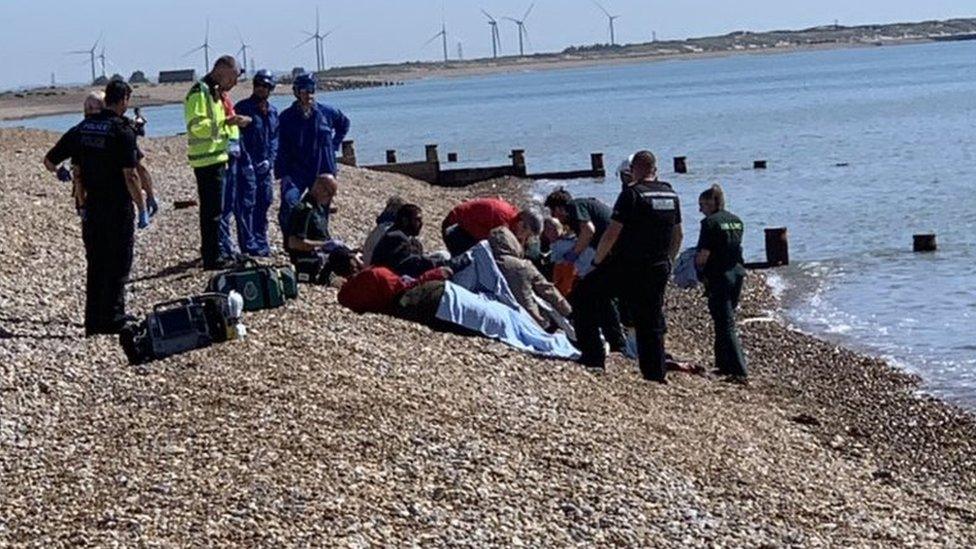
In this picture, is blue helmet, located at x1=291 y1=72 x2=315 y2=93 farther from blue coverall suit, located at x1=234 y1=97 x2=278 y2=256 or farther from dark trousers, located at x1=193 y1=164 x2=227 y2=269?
dark trousers, located at x1=193 y1=164 x2=227 y2=269

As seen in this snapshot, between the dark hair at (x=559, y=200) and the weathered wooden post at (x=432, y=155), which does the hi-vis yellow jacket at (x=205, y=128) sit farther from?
the weathered wooden post at (x=432, y=155)

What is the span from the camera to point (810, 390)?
13.7 meters

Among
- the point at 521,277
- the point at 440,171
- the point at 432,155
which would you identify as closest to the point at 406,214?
the point at 521,277

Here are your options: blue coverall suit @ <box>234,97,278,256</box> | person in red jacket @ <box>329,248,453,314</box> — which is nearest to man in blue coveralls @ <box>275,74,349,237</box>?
blue coverall suit @ <box>234,97,278,256</box>

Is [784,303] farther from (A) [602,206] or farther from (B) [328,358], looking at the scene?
(B) [328,358]

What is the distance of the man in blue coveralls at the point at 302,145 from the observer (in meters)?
15.2

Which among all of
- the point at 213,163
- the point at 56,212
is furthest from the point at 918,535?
the point at 56,212

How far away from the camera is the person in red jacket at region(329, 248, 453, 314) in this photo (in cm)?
1263

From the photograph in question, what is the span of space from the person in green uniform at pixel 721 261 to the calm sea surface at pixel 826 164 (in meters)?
2.22

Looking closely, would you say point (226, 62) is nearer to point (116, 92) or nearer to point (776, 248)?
point (116, 92)

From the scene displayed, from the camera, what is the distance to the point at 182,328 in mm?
10711

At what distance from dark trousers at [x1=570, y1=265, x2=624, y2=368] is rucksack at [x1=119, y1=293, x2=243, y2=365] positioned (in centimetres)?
226

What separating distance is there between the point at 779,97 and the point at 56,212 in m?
73.2

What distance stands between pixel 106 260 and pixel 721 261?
425 cm
